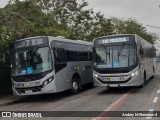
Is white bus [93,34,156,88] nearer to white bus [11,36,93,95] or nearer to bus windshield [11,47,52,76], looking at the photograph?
white bus [11,36,93,95]

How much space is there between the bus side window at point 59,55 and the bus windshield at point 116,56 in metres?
1.76

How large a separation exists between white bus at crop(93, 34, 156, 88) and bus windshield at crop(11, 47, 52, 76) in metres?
3.07

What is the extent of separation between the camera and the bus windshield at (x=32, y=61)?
15.8 meters

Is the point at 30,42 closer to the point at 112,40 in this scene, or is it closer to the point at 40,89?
the point at 40,89

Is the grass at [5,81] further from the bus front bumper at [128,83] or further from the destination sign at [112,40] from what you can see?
the destination sign at [112,40]

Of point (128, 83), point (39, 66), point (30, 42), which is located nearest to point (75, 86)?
point (128, 83)

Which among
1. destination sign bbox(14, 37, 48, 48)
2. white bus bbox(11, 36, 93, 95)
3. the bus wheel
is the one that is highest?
destination sign bbox(14, 37, 48, 48)

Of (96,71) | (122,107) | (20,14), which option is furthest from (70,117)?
(20,14)

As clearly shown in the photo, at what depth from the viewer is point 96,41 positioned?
1819 centimetres

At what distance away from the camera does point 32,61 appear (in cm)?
1586

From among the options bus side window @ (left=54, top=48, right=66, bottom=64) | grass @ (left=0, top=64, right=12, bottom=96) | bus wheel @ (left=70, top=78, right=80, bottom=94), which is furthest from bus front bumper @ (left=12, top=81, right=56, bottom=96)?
grass @ (left=0, top=64, right=12, bottom=96)

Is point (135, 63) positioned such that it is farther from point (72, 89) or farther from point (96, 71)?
point (72, 89)

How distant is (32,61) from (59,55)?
1597 millimetres

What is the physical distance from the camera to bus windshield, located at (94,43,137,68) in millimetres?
17097
